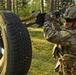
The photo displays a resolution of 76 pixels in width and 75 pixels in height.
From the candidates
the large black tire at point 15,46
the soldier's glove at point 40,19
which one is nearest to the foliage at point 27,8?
the soldier's glove at point 40,19

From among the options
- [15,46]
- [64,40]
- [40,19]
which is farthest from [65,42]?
[15,46]

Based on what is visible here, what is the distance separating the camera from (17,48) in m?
3.85

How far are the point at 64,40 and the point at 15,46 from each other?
3.52ft

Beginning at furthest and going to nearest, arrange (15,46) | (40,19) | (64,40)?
1. (64,40)
2. (40,19)
3. (15,46)

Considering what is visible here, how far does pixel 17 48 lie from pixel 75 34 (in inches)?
47.5

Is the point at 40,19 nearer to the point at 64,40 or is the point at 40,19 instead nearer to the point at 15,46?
the point at 64,40

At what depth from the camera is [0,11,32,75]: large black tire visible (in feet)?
12.7

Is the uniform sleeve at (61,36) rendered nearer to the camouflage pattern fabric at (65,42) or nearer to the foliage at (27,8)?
the camouflage pattern fabric at (65,42)

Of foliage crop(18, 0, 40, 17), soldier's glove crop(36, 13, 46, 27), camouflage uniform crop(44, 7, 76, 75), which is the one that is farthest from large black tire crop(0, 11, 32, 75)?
foliage crop(18, 0, 40, 17)

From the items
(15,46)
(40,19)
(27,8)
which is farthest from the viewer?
(27,8)

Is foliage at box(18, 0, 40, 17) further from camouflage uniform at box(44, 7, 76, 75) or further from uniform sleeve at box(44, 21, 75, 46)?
uniform sleeve at box(44, 21, 75, 46)

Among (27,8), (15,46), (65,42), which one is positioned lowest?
(27,8)

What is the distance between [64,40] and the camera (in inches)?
183

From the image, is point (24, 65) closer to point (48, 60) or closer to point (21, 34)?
point (21, 34)
